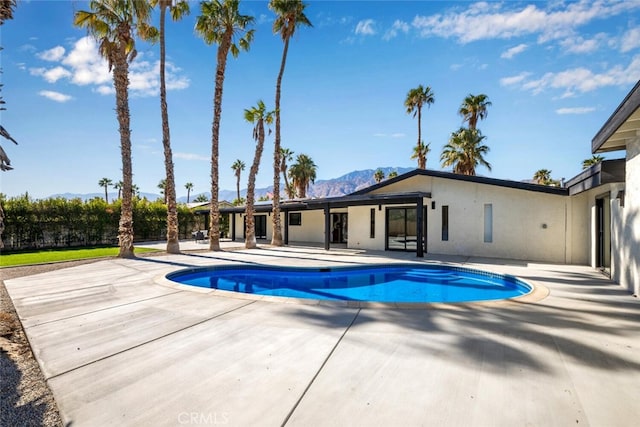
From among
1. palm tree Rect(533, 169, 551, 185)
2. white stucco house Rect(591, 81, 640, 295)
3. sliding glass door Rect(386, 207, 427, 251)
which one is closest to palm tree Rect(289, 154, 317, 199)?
sliding glass door Rect(386, 207, 427, 251)

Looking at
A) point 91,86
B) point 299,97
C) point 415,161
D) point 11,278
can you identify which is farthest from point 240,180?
point 11,278

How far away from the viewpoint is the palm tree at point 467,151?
24.3 m

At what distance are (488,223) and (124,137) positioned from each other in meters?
15.8

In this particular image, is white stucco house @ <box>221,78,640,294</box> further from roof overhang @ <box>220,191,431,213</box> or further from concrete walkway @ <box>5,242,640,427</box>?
concrete walkway @ <box>5,242,640,427</box>

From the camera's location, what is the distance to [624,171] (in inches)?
269

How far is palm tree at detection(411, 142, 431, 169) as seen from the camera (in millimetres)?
31125

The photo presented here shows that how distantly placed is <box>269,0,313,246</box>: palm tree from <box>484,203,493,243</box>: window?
10663 mm

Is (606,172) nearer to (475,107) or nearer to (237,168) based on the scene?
(475,107)

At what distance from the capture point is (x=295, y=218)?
22.0 metres

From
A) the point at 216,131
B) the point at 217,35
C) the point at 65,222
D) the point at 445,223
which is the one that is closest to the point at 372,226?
the point at 445,223

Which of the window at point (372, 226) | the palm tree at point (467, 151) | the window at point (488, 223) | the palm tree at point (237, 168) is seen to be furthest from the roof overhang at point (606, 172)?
the palm tree at point (237, 168)

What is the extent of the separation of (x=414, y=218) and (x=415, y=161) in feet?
66.3

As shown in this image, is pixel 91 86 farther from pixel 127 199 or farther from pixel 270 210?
pixel 270 210

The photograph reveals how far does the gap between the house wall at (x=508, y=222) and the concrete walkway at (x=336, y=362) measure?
664cm
